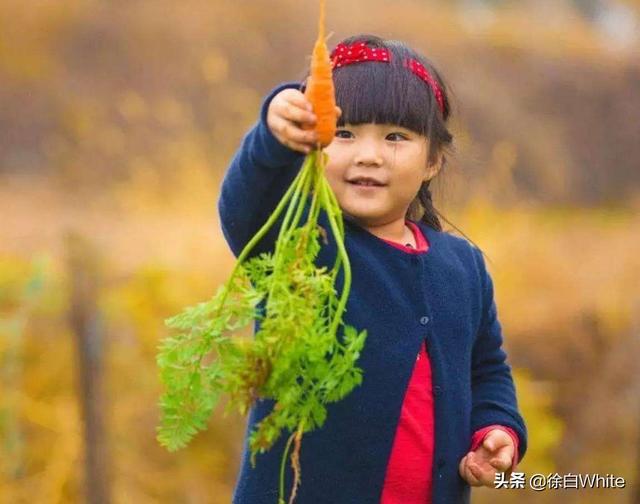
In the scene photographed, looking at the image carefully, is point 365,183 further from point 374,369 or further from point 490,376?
point 490,376

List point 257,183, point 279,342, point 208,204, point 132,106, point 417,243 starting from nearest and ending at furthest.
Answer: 1. point 279,342
2. point 257,183
3. point 417,243
4. point 208,204
5. point 132,106

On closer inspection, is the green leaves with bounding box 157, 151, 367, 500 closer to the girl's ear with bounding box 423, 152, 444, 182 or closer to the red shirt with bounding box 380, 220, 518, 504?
the red shirt with bounding box 380, 220, 518, 504

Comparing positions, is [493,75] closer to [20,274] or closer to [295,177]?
[20,274]

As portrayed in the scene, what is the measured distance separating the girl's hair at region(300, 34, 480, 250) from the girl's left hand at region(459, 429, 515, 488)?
61 centimetres

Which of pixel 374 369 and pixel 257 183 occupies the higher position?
pixel 257 183

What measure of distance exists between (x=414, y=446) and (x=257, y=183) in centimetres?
63

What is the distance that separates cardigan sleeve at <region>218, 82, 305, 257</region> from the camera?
6.52ft

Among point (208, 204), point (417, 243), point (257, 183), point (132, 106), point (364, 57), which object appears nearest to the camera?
point (257, 183)

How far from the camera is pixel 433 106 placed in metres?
2.41

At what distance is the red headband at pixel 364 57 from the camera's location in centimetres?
236

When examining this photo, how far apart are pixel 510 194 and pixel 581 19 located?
5172 mm

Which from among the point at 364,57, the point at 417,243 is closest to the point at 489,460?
the point at 417,243

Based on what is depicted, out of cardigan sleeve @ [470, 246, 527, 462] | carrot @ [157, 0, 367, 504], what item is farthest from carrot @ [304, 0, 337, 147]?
cardigan sleeve @ [470, 246, 527, 462]

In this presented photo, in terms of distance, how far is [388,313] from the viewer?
7.48 ft
